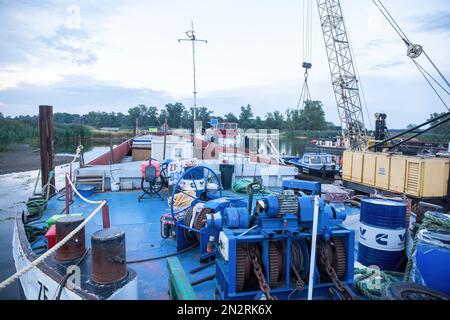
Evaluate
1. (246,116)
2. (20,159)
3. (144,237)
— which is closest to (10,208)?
(144,237)

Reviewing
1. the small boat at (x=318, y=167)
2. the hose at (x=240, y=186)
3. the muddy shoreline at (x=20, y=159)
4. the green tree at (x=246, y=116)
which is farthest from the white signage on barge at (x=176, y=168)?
the green tree at (x=246, y=116)

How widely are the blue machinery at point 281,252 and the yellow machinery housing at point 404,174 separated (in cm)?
613

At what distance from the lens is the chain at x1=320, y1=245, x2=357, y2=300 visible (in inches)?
119

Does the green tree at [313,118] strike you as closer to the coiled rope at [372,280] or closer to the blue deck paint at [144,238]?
the blue deck paint at [144,238]

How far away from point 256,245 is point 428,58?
12.9 m

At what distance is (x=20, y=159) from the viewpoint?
30.9 meters

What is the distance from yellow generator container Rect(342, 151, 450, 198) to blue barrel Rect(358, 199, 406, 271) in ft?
16.4

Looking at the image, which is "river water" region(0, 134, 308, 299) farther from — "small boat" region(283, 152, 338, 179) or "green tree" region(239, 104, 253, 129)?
"green tree" region(239, 104, 253, 129)

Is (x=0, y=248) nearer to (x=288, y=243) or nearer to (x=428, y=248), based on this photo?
(x=288, y=243)

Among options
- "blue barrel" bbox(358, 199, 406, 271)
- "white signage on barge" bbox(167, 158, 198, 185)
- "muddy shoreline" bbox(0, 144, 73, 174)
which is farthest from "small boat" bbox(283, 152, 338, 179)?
"muddy shoreline" bbox(0, 144, 73, 174)

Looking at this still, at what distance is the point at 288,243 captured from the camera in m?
3.13

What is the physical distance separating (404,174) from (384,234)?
574 cm
